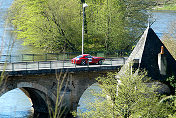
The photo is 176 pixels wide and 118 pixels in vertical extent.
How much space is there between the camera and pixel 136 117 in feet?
54.4

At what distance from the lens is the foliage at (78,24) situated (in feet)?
141

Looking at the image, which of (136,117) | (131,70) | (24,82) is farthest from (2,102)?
(136,117)

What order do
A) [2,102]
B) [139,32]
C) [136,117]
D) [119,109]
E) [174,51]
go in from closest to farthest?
[136,117]
[119,109]
[2,102]
[174,51]
[139,32]

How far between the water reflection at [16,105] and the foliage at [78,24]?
9569 mm

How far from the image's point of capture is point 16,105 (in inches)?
1282

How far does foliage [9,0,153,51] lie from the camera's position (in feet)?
141

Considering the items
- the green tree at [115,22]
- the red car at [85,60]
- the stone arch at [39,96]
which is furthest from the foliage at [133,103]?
the green tree at [115,22]

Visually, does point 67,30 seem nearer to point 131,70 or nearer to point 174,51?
point 174,51

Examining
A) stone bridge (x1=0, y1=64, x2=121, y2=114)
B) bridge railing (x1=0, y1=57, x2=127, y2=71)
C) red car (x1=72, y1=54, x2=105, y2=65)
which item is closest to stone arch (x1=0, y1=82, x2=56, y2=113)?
stone bridge (x1=0, y1=64, x2=121, y2=114)

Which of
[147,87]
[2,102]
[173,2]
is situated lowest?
[2,102]

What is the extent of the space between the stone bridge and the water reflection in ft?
3.92

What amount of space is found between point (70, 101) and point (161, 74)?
1189 cm

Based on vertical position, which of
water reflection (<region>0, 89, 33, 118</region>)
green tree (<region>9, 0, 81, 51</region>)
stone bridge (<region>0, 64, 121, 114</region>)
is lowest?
water reflection (<region>0, 89, 33, 118</region>)

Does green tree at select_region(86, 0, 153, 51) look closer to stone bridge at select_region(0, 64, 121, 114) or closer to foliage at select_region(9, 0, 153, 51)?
foliage at select_region(9, 0, 153, 51)
